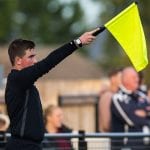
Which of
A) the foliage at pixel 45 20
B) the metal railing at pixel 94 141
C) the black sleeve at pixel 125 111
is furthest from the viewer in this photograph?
the foliage at pixel 45 20

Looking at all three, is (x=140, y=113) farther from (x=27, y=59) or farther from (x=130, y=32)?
(x=27, y=59)

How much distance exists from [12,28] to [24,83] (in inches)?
2535

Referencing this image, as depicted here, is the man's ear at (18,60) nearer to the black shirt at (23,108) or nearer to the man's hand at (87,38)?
the black shirt at (23,108)

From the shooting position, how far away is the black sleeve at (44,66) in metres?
8.16

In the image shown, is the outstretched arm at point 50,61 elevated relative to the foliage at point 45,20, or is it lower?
lower

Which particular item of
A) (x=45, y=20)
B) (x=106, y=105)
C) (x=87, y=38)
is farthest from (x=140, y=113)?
(x=45, y=20)

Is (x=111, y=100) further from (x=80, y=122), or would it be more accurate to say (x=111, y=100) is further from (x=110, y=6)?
(x=110, y=6)

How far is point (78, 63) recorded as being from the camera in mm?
56688

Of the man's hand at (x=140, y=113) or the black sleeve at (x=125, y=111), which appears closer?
the black sleeve at (x=125, y=111)

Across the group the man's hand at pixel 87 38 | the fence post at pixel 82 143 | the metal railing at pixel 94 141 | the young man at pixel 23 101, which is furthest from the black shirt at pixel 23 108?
the fence post at pixel 82 143

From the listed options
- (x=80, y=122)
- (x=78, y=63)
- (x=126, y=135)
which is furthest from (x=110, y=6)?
(x=126, y=135)

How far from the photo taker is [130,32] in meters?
8.64

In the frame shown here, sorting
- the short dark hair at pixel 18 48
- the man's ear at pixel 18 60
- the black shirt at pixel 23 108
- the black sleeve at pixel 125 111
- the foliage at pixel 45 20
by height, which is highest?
the foliage at pixel 45 20

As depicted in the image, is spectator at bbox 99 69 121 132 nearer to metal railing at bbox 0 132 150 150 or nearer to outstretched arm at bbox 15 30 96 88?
metal railing at bbox 0 132 150 150
